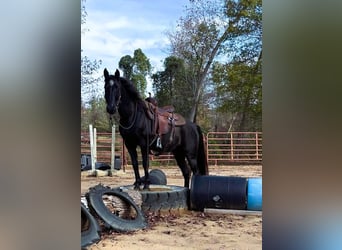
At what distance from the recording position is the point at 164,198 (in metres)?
3.77

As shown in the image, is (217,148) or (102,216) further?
(217,148)

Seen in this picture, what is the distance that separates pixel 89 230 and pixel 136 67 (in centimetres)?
153

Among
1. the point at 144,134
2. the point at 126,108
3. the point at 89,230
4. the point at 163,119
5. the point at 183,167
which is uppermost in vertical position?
the point at 126,108

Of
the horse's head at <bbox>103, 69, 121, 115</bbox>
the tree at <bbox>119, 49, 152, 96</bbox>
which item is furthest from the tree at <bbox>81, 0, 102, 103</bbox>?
the tree at <bbox>119, 49, 152, 96</bbox>

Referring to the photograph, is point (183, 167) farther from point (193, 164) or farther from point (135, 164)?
point (135, 164)

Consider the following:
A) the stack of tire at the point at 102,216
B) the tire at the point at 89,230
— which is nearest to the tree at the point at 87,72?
the stack of tire at the point at 102,216

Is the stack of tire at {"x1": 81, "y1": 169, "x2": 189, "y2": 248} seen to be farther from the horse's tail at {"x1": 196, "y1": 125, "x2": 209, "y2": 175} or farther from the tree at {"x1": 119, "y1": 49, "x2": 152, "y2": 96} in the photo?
the tree at {"x1": 119, "y1": 49, "x2": 152, "y2": 96}

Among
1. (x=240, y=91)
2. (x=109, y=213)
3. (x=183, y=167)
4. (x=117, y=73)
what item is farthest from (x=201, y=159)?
(x=117, y=73)

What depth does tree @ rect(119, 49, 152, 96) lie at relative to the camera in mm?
3436

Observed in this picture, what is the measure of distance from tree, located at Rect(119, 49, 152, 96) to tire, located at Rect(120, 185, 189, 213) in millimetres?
1078

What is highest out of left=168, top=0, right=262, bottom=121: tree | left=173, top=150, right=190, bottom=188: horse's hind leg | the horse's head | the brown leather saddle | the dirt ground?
left=168, top=0, right=262, bottom=121: tree

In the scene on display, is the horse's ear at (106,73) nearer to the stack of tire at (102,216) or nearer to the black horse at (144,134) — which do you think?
the black horse at (144,134)
